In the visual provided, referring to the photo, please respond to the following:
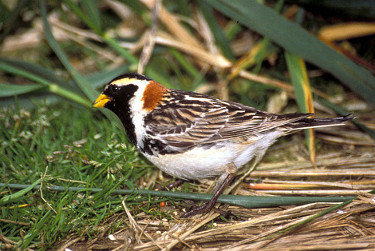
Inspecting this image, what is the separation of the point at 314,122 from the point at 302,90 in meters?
0.93

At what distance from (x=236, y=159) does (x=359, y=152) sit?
65.1 inches

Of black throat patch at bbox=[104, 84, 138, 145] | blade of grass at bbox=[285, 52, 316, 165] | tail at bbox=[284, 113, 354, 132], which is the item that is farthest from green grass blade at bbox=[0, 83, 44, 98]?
blade of grass at bbox=[285, 52, 316, 165]

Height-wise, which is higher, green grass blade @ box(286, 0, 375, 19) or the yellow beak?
green grass blade @ box(286, 0, 375, 19)

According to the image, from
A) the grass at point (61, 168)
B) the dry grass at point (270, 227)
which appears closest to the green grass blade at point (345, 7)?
the dry grass at point (270, 227)

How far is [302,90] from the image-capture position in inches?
190

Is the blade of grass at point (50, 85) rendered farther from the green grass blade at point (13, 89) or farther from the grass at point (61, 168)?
the grass at point (61, 168)

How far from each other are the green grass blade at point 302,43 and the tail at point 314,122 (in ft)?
2.91

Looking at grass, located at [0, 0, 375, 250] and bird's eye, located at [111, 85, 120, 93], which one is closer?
grass, located at [0, 0, 375, 250]

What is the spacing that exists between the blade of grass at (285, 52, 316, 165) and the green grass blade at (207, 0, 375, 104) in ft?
0.87

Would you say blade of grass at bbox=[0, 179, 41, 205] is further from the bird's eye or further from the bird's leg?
the bird's leg

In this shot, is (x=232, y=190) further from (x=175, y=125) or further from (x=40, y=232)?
(x=40, y=232)

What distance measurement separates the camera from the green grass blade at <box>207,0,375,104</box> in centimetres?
462

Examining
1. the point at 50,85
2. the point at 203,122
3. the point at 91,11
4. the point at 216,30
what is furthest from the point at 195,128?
the point at 91,11

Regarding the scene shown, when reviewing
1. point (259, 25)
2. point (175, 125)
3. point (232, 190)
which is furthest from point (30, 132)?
point (259, 25)
